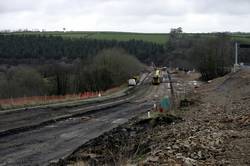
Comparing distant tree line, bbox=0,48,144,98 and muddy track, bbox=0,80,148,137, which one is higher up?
muddy track, bbox=0,80,148,137

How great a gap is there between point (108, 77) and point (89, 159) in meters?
68.2

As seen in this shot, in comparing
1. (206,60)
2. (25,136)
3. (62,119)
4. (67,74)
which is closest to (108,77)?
(67,74)

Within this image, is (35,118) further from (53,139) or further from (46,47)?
(46,47)

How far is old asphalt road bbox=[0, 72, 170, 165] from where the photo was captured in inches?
764

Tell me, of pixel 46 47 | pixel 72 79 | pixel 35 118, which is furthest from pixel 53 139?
pixel 46 47

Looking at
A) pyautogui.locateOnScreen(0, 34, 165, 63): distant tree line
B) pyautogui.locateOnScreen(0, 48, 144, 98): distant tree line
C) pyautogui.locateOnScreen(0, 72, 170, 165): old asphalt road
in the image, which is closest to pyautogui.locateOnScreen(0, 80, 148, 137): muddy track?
pyautogui.locateOnScreen(0, 72, 170, 165): old asphalt road

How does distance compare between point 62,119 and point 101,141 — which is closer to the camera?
point 101,141

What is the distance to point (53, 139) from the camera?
2428cm

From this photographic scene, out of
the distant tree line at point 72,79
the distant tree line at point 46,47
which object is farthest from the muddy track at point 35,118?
the distant tree line at point 46,47

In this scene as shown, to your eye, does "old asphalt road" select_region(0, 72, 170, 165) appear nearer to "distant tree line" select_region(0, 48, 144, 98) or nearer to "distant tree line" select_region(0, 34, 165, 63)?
"distant tree line" select_region(0, 48, 144, 98)

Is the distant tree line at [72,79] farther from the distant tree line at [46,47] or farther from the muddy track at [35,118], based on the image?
the muddy track at [35,118]

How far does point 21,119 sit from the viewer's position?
3228 cm

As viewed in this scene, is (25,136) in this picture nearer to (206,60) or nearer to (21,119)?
(21,119)

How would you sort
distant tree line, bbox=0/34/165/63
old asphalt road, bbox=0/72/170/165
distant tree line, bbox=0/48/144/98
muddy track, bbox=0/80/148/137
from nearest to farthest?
1. old asphalt road, bbox=0/72/170/165
2. muddy track, bbox=0/80/148/137
3. distant tree line, bbox=0/48/144/98
4. distant tree line, bbox=0/34/165/63
